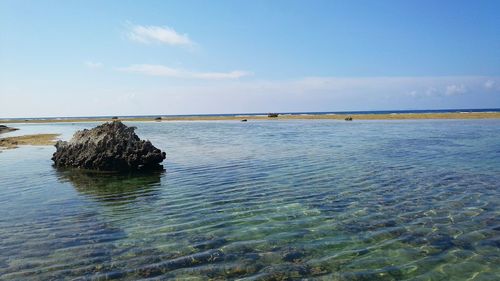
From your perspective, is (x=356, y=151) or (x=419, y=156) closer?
(x=419, y=156)

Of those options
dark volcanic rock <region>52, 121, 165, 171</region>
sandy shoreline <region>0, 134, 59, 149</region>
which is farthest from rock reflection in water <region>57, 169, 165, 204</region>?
sandy shoreline <region>0, 134, 59, 149</region>

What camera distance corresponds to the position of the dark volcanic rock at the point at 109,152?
926 inches

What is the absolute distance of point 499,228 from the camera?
10.0 m

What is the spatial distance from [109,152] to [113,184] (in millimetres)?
5532

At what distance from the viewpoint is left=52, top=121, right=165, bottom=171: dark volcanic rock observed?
2352 centimetres

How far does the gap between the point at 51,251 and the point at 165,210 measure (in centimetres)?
424

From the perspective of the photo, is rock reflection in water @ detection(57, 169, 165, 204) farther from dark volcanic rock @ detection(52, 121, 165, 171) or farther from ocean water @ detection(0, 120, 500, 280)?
dark volcanic rock @ detection(52, 121, 165, 171)

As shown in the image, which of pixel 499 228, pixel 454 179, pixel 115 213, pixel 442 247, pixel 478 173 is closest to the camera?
pixel 442 247

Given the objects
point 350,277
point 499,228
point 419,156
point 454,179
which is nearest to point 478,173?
point 454,179

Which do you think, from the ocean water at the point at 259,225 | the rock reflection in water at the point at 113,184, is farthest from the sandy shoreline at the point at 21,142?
the ocean water at the point at 259,225

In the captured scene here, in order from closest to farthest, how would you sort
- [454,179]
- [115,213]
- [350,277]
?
[350,277]
[115,213]
[454,179]

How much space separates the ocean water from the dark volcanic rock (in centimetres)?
291

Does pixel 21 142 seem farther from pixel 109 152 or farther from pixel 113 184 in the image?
pixel 113 184

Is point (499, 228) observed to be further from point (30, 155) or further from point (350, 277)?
point (30, 155)
